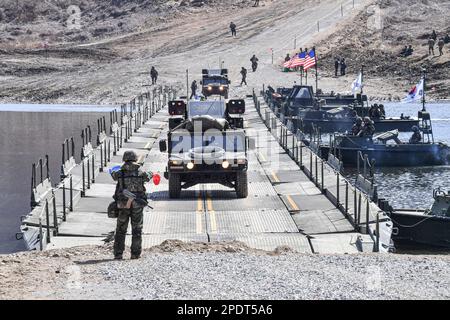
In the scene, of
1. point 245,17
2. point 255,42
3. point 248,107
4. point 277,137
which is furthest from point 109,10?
point 277,137

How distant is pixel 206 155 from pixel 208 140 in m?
1.20

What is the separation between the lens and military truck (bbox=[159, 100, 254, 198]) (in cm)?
2903

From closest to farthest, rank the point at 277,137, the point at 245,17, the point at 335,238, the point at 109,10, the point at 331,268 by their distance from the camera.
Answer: the point at 331,268 → the point at 335,238 → the point at 277,137 → the point at 245,17 → the point at 109,10

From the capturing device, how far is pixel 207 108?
38594mm

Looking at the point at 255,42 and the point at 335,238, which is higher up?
the point at 255,42

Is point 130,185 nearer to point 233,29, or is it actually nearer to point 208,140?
point 208,140

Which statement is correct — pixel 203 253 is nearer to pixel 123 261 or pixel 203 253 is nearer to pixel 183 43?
pixel 123 261

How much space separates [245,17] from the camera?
118 meters

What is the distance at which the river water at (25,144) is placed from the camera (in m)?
32.9

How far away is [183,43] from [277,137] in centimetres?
5837

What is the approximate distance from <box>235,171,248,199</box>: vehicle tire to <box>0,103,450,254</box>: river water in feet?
20.3

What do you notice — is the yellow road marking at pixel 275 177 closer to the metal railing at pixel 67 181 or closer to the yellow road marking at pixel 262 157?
the yellow road marking at pixel 262 157

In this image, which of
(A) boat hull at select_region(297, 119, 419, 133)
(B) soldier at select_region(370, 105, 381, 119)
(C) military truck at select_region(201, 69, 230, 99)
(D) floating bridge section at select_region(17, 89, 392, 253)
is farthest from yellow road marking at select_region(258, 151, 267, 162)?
(C) military truck at select_region(201, 69, 230, 99)

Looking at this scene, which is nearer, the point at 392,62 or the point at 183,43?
the point at 392,62
